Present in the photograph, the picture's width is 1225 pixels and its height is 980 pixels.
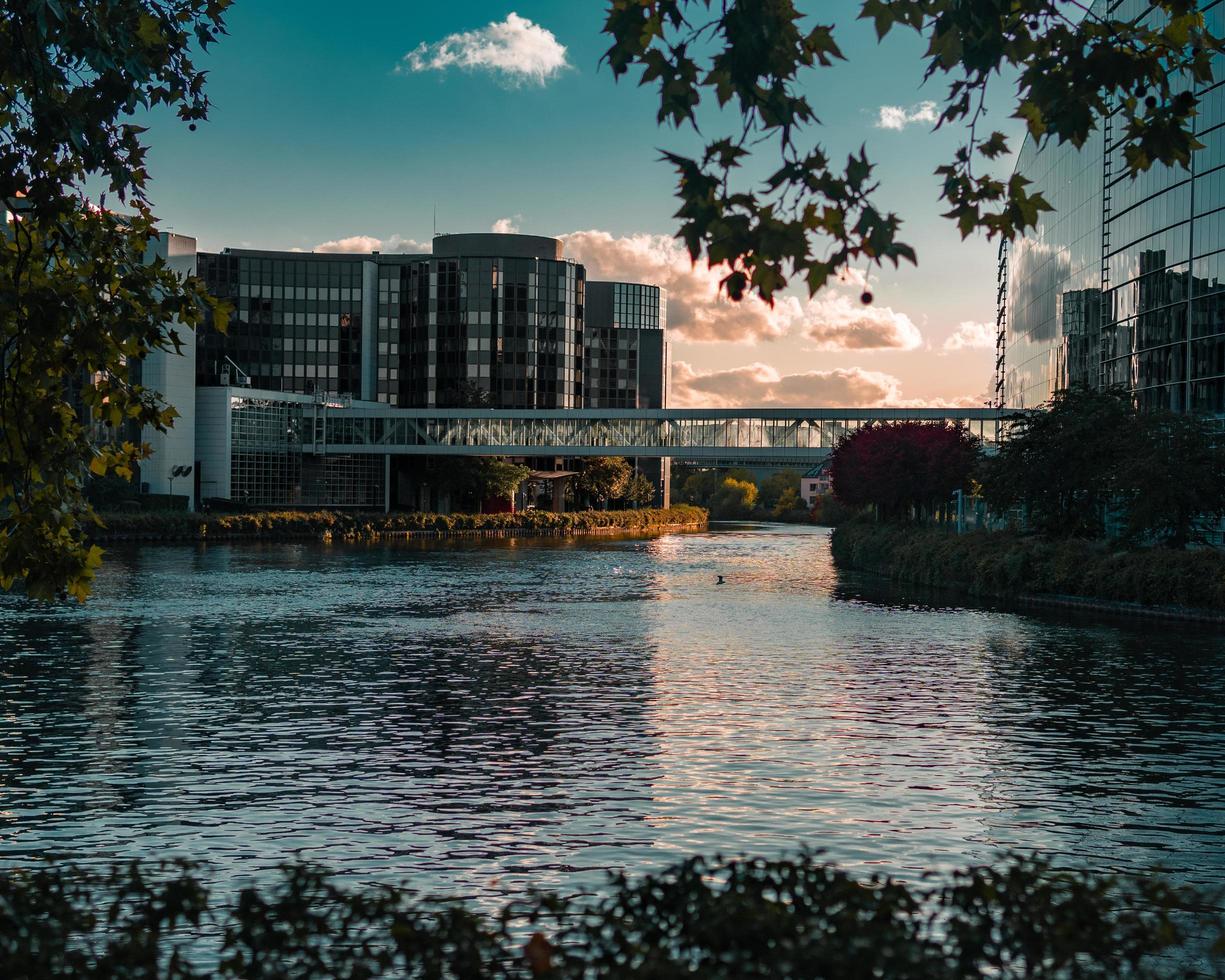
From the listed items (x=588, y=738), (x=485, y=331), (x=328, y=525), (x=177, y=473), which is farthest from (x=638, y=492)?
(x=588, y=738)

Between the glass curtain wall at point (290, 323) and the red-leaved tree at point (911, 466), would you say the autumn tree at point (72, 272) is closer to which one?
the red-leaved tree at point (911, 466)

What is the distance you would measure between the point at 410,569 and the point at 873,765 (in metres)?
50.0

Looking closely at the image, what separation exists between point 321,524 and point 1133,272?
186 feet

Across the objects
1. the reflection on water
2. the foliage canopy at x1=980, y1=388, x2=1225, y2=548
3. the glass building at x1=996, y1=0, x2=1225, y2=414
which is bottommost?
the reflection on water

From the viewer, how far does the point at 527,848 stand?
50.0ft

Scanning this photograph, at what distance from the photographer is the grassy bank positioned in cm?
9231

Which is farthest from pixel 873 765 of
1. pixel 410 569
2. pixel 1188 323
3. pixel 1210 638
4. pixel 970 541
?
pixel 1188 323

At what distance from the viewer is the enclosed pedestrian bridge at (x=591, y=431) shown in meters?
116

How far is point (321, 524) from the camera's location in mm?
102812

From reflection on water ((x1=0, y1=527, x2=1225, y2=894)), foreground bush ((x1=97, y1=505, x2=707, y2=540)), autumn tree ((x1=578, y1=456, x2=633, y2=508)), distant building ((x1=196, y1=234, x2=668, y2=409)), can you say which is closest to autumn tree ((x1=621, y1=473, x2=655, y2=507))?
autumn tree ((x1=578, y1=456, x2=633, y2=508))

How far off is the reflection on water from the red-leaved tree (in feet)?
120

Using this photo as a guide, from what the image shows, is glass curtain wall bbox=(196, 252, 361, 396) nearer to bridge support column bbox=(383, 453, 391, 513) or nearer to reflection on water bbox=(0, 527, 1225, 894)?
bridge support column bbox=(383, 453, 391, 513)

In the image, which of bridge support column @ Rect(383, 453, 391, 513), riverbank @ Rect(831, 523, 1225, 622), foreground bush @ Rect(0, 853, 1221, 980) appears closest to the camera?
foreground bush @ Rect(0, 853, 1221, 980)

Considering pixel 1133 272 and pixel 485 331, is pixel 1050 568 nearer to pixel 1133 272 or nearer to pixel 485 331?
pixel 1133 272
